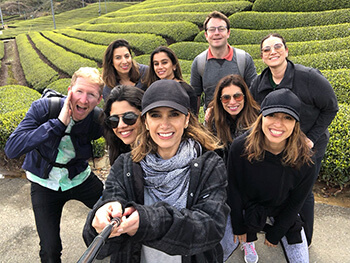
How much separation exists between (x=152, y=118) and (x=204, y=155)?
0.43m

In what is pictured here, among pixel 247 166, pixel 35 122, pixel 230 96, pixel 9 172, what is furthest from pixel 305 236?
pixel 9 172

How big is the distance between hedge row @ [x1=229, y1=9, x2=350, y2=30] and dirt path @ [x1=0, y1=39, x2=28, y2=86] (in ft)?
42.5

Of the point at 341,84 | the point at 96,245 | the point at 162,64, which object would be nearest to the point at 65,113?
the point at 96,245

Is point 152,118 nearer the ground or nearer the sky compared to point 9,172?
nearer the sky

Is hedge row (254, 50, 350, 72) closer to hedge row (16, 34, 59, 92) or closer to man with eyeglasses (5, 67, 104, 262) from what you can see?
man with eyeglasses (5, 67, 104, 262)

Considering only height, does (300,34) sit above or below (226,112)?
above

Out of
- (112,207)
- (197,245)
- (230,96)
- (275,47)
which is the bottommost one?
(197,245)

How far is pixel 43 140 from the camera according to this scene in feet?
7.10

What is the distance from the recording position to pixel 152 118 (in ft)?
5.38

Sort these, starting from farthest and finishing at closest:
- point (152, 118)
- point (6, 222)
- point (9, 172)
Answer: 1. point (9, 172)
2. point (6, 222)
3. point (152, 118)

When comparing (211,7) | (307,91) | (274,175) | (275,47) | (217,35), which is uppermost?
(211,7)

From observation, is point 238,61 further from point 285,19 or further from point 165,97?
point 285,19

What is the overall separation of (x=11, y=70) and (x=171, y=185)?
20570 mm

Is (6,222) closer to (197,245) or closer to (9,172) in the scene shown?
(9,172)
